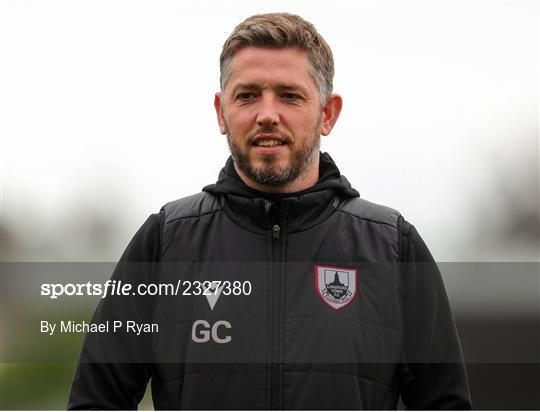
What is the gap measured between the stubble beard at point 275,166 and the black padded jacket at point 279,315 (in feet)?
0.25

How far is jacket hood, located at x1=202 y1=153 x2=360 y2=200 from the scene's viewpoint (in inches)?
116

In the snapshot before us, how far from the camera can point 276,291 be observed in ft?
9.20

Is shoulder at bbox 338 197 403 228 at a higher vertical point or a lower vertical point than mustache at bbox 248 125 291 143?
lower

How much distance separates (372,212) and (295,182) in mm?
341

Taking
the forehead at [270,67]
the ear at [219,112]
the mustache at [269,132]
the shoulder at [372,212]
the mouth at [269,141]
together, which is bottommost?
the shoulder at [372,212]

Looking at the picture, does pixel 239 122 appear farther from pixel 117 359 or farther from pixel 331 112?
pixel 117 359

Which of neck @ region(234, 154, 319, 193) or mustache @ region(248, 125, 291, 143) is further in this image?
neck @ region(234, 154, 319, 193)

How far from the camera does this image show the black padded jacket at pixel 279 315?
8.94 ft

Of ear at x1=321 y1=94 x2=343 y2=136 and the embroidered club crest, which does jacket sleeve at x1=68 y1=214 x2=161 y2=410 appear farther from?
ear at x1=321 y1=94 x2=343 y2=136

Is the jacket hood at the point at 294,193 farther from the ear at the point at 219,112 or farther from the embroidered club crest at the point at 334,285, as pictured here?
the embroidered club crest at the point at 334,285

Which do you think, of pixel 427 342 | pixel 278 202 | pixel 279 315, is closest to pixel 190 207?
pixel 278 202

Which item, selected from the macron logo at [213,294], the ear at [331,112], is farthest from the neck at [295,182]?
the macron logo at [213,294]

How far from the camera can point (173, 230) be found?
2943mm

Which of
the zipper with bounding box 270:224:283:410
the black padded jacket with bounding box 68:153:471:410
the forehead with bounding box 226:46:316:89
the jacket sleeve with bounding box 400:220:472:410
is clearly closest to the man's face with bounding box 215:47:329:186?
the forehead with bounding box 226:46:316:89
